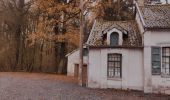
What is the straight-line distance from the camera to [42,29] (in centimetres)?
3766

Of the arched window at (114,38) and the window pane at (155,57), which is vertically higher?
the arched window at (114,38)

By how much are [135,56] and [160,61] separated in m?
2.29

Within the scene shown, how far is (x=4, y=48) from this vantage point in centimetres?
4500

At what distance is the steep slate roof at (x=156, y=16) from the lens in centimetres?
2391

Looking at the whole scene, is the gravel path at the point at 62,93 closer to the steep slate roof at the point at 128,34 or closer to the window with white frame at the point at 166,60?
the window with white frame at the point at 166,60

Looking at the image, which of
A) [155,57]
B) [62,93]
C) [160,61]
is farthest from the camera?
[155,57]

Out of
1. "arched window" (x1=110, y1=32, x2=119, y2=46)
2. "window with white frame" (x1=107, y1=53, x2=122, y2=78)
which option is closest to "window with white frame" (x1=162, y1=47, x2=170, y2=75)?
"window with white frame" (x1=107, y1=53, x2=122, y2=78)

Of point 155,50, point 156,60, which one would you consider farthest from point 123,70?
point 155,50

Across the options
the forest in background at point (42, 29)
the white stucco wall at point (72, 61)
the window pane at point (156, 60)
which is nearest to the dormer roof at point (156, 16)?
the window pane at point (156, 60)

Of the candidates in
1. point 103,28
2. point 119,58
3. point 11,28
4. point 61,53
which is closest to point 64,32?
point 61,53

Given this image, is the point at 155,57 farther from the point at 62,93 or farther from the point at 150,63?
the point at 62,93

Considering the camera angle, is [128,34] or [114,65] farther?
[128,34]

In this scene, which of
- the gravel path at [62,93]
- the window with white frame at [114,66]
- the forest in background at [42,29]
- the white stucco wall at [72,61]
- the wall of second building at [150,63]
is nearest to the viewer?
the gravel path at [62,93]

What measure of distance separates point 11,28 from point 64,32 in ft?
31.2
